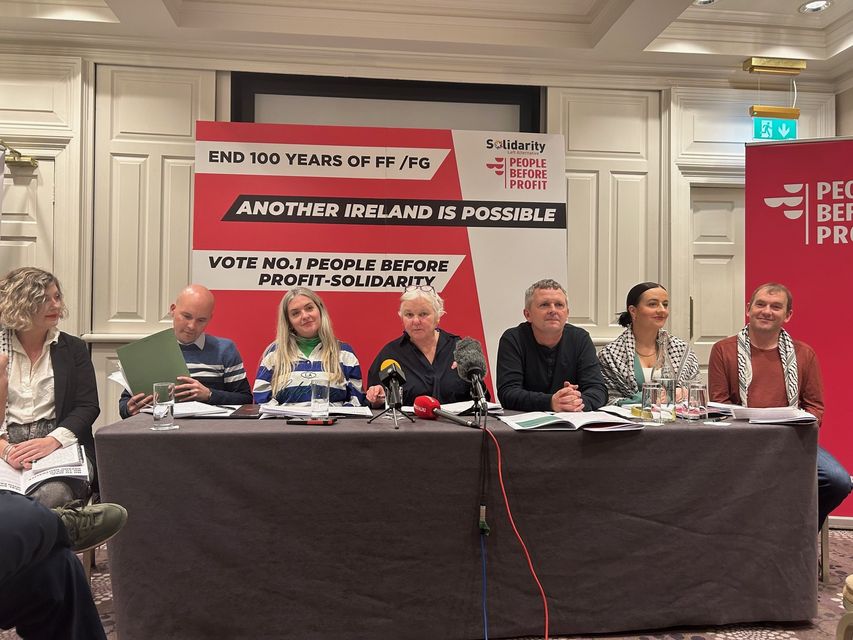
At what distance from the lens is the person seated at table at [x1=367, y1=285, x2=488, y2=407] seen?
269cm

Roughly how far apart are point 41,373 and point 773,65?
4.33 meters

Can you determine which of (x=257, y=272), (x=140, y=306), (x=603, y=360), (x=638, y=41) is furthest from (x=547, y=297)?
(x=140, y=306)

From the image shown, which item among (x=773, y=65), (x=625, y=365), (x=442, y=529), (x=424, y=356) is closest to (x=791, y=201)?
(x=773, y=65)

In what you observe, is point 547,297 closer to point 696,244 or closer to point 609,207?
point 609,207

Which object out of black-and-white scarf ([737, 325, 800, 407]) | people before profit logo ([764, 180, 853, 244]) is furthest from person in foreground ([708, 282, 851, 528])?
people before profit logo ([764, 180, 853, 244])

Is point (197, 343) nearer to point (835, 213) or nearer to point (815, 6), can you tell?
point (835, 213)

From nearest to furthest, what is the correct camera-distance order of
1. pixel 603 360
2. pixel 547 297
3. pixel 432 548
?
pixel 432 548 → pixel 547 297 → pixel 603 360

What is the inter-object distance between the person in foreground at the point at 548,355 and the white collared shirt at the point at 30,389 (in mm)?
1623

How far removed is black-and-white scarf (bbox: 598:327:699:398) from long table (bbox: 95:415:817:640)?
2.33ft

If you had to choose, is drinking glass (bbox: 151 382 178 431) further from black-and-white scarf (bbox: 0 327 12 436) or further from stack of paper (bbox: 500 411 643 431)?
stack of paper (bbox: 500 411 643 431)

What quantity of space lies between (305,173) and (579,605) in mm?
2794

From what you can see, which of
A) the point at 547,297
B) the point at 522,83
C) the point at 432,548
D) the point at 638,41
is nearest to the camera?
the point at 432,548

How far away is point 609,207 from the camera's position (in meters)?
4.16

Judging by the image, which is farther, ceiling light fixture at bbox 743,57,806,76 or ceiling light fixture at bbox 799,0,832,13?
ceiling light fixture at bbox 743,57,806,76
